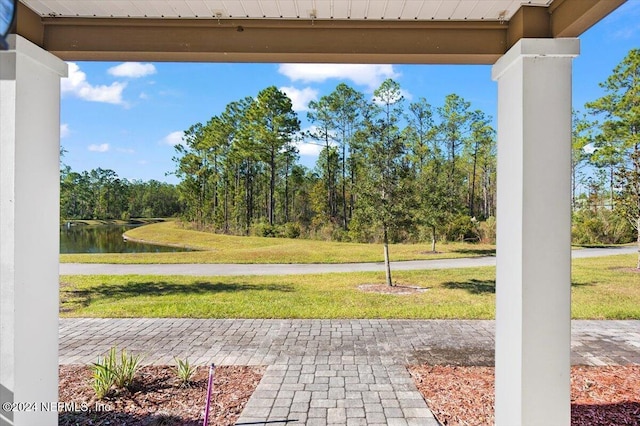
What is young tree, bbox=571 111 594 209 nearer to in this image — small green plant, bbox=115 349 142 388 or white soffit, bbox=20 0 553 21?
white soffit, bbox=20 0 553 21

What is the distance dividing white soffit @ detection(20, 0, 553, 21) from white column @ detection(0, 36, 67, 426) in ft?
0.92

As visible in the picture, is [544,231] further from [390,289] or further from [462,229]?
[462,229]

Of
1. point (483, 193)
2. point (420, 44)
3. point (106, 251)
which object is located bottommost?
point (106, 251)

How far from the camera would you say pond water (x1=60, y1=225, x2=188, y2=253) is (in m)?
6.85

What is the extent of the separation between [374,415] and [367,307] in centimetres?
313

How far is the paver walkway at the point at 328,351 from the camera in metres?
2.52

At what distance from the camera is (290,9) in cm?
167

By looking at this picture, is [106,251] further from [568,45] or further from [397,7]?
[568,45]

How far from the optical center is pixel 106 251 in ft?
23.1

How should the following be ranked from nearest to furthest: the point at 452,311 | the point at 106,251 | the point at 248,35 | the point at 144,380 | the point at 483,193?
the point at 248,35 < the point at 144,380 < the point at 452,311 < the point at 483,193 < the point at 106,251

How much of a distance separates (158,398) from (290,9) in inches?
101

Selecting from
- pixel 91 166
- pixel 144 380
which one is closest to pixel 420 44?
pixel 144 380

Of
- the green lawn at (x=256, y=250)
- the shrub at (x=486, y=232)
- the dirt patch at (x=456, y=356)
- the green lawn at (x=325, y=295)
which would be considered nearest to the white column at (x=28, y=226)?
the dirt patch at (x=456, y=356)

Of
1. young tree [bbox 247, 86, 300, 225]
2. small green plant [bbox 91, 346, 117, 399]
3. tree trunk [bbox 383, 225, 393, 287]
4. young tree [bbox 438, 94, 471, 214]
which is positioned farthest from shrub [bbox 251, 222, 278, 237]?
small green plant [bbox 91, 346, 117, 399]
